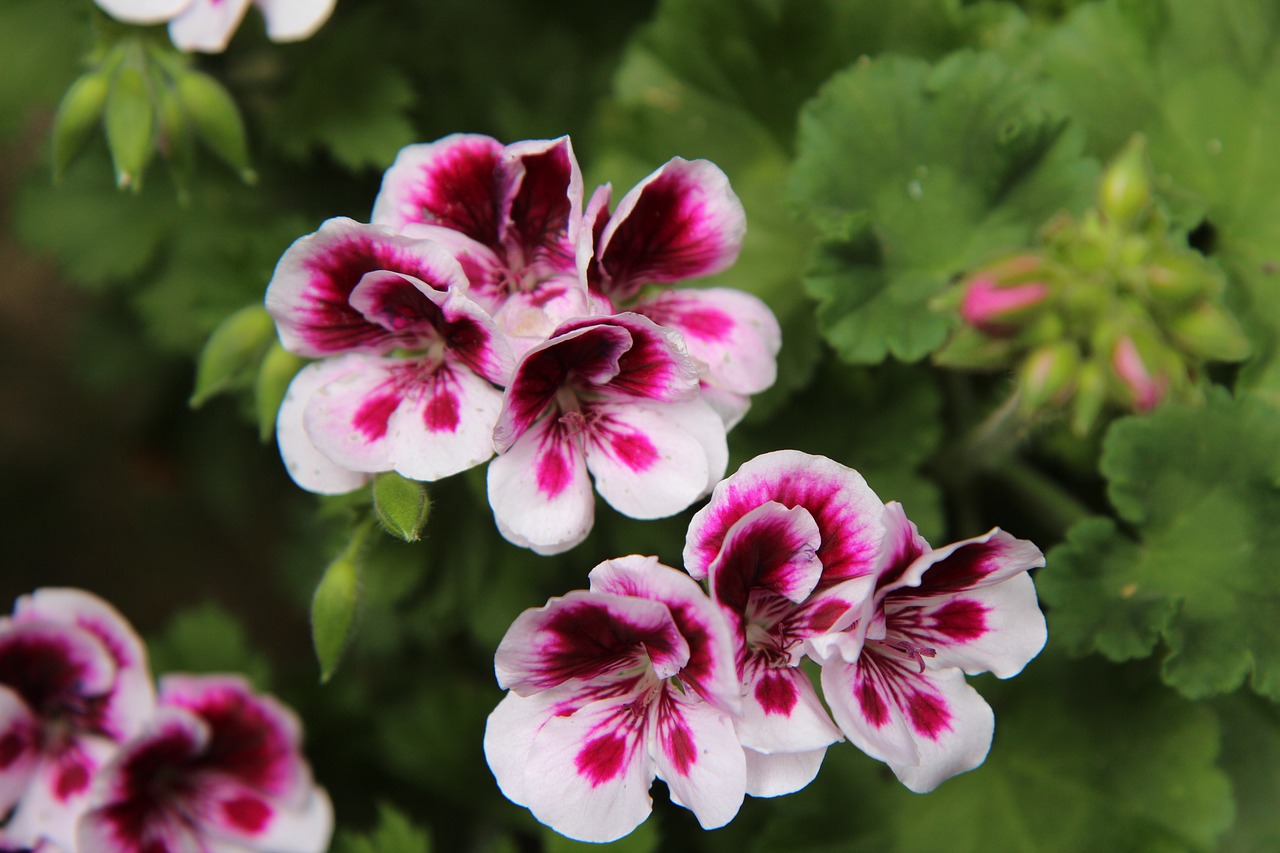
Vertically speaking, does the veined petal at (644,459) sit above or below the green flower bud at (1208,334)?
below

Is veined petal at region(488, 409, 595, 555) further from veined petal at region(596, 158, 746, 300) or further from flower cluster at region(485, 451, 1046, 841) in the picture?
veined petal at region(596, 158, 746, 300)

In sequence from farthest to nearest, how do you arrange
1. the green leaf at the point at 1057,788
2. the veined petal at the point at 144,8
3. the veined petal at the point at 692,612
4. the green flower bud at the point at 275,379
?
the green leaf at the point at 1057,788 → the veined petal at the point at 144,8 → the green flower bud at the point at 275,379 → the veined petal at the point at 692,612

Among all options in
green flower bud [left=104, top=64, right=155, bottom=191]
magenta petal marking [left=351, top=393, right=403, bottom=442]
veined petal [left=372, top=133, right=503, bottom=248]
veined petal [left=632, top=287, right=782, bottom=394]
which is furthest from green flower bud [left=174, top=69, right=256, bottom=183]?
veined petal [left=632, top=287, right=782, bottom=394]

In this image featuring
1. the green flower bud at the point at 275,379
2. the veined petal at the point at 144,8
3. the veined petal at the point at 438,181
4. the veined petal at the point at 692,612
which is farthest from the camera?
the veined petal at the point at 144,8

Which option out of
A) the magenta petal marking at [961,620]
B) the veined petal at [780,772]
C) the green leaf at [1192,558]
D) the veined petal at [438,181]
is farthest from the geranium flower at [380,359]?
the green leaf at [1192,558]

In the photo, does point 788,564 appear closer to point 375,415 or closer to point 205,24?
point 375,415

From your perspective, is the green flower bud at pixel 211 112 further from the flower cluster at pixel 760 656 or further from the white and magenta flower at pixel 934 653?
the white and magenta flower at pixel 934 653

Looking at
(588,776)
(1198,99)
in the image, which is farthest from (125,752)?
(1198,99)

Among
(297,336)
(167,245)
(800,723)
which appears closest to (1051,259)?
(800,723)
